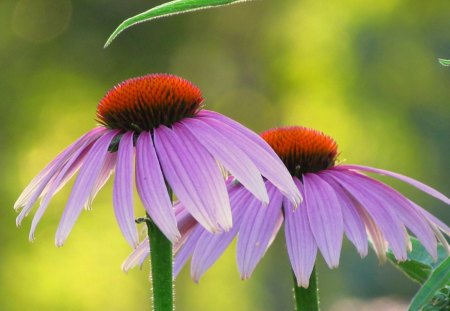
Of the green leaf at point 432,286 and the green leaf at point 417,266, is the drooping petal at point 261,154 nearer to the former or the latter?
the green leaf at point 432,286

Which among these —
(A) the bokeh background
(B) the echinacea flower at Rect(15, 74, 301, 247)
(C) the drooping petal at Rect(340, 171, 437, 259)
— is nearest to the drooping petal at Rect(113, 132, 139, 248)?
(B) the echinacea flower at Rect(15, 74, 301, 247)

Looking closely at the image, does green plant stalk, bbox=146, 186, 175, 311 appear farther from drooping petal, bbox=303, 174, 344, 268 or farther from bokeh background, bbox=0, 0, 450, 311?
bokeh background, bbox=0, 0, 450, 311

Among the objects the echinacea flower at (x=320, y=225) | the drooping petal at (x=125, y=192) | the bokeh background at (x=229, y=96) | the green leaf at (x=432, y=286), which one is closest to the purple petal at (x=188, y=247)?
the echinacea flower at (x=320, y=225)

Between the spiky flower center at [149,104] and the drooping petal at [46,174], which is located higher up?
the spiky flower center at [149,104]

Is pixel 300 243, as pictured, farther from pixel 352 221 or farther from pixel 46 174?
pixel 46 174

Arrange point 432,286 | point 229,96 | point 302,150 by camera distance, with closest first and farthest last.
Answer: point 432,286
point 302,150
point 229,96

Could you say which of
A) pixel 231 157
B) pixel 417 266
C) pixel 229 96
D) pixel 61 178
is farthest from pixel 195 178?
pixel 229 96
